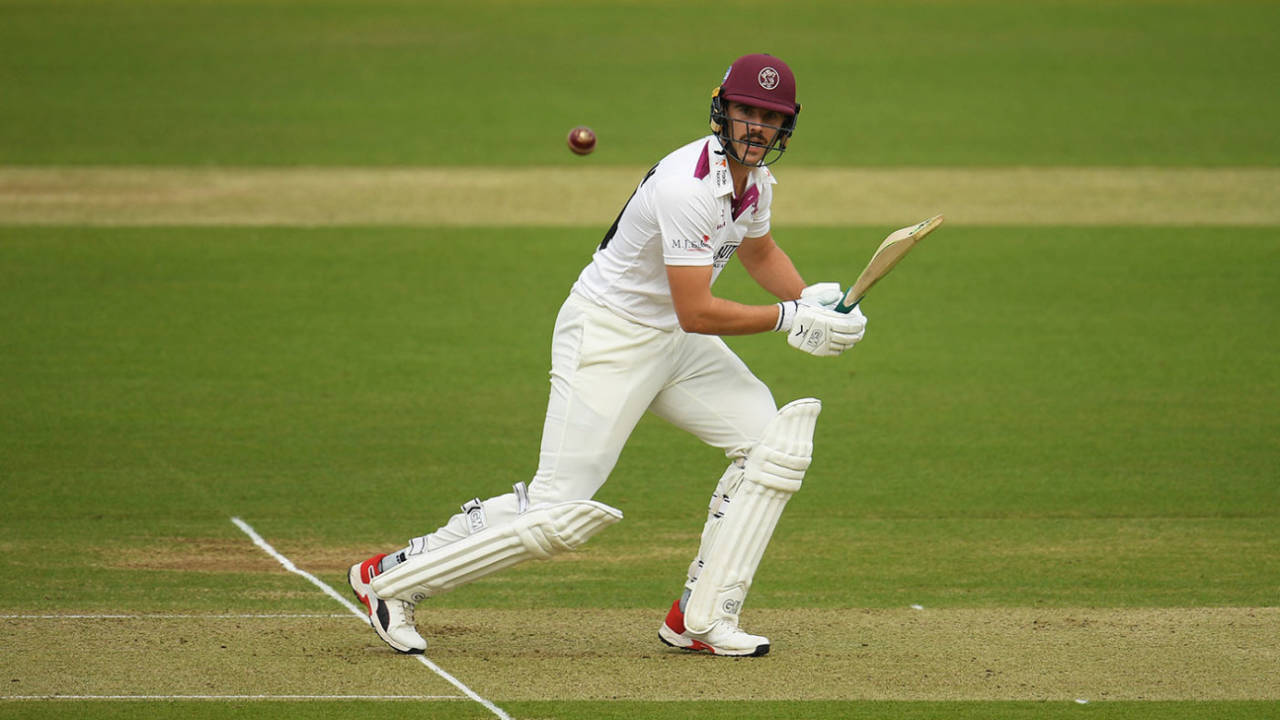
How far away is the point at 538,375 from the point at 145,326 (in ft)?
9.77

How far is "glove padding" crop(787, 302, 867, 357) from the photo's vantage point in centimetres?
520

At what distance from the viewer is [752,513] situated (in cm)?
539

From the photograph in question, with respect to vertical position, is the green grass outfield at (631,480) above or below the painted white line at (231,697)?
above

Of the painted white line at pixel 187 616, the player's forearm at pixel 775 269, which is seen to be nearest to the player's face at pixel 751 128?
A: the player's forearm at pixel 775 269

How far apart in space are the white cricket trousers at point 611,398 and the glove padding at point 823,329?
0.35 metres

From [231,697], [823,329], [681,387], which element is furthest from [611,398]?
[231,697]

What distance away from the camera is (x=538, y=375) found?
10148 mm

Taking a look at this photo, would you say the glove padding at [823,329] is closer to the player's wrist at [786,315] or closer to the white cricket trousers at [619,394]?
the player's wrist at [786,315]

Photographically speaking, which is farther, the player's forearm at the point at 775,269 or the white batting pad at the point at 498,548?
the player's forearm at the point at 775,269

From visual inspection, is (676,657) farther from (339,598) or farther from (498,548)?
(339,598)

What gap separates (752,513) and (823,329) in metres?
0.67

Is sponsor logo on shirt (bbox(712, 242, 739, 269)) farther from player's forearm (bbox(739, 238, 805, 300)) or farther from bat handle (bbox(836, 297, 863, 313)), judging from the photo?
bat handle (bbox(836, 297, 863, 313))

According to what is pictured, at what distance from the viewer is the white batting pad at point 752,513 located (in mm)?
5352

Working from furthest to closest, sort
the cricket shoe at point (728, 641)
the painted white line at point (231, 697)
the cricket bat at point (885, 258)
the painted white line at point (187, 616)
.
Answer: the painted white line at point (187, 616), the cricket shoe at point (728, 641), the cricket bat at point (885, 258), the painted white line at point (231, 697)
